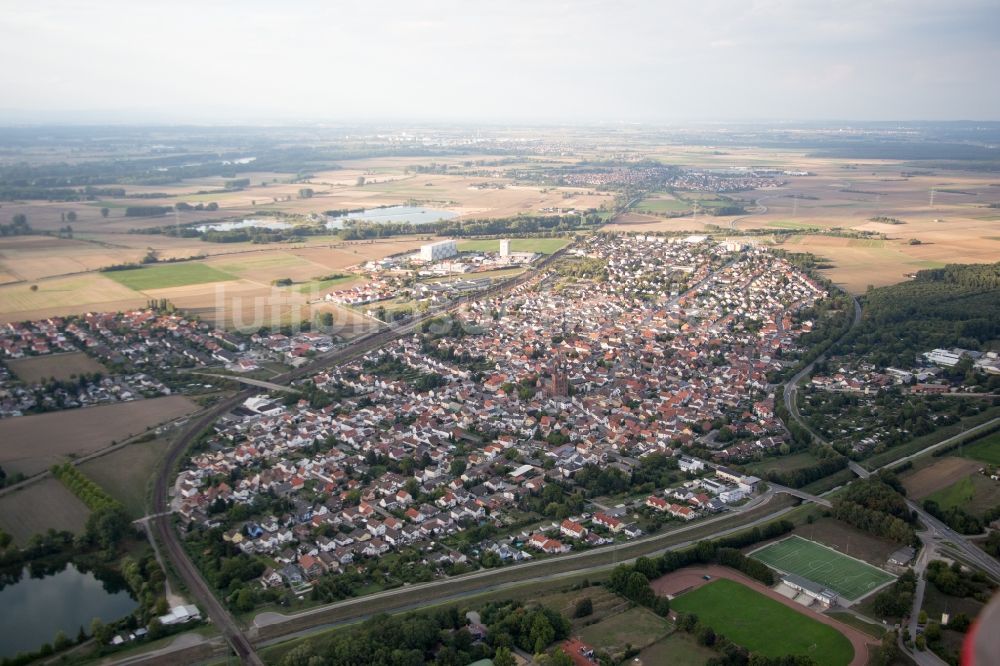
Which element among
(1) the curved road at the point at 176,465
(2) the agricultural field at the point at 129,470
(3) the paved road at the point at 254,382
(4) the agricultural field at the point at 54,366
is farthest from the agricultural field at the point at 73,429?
(4) the agricultural field at the point at 54,366

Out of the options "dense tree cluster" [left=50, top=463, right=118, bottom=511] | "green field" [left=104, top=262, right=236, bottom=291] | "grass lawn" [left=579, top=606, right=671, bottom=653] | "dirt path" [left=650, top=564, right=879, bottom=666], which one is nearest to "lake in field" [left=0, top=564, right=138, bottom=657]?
"dense tree cluster" [left=50, top=463, right=118, bottom=511]

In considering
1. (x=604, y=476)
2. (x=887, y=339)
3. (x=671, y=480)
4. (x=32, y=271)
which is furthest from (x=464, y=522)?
(x=32, y=271)

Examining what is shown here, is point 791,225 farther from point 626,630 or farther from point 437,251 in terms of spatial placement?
point 626,630

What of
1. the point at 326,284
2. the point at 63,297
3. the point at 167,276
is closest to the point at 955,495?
the point at 326,284

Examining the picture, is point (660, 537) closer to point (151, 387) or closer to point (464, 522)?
point (464, 522)

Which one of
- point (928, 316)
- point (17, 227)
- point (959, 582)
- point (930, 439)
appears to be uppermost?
point (17, 227)

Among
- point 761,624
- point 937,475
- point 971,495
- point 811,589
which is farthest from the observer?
point 937,475
